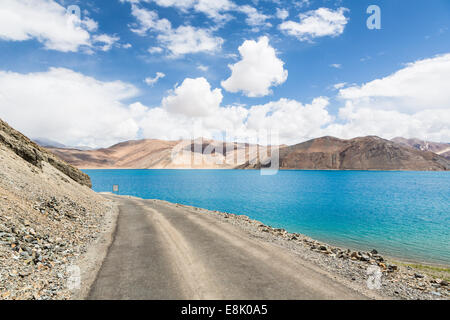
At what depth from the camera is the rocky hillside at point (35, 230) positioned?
339 inches

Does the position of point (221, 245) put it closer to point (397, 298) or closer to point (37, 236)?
point (397, 298)

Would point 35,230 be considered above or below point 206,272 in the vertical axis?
above

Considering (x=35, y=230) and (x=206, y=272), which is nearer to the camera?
(x=206, y=272)

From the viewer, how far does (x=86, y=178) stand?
1565 inches

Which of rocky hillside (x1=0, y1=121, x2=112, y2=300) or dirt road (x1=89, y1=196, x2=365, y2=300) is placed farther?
rocky hillside (x1=0, y1=121, x2=112, y2=300)

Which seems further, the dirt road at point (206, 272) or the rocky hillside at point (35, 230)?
the rocky hillside at point (35, 230)

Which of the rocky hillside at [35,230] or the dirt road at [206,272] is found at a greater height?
the rocky hillside at [35,230]

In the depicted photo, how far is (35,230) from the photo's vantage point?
12.7 metres

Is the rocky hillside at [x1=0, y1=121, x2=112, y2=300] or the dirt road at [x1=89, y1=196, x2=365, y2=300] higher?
the rocky hillside at [x1=0, y1=121, x2=112, y2=300]

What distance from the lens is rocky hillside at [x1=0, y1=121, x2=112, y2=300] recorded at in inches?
339
